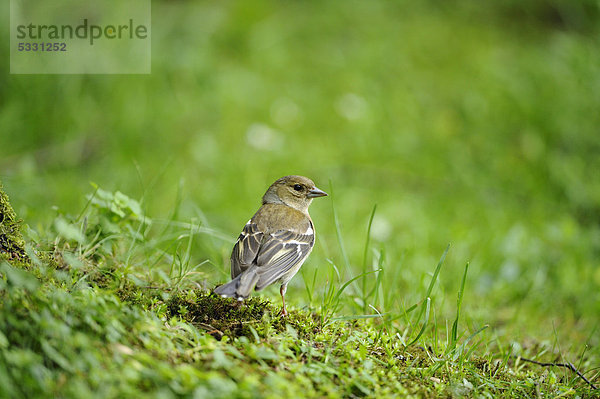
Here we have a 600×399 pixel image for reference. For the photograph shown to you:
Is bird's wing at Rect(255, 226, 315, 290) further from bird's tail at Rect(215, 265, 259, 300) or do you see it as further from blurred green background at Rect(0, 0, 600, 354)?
blurred green background at Rect(0, 0, 600, 354)

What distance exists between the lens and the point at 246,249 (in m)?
3.62

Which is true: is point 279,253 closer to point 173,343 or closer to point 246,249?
point 246,249

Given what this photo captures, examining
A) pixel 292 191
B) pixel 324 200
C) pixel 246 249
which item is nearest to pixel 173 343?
pixel 246 249

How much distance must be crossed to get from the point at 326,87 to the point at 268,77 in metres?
0.98

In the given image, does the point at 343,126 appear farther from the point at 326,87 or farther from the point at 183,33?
the point at 183,33

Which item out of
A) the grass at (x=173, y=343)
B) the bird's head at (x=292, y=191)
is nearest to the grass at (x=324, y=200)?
the grass at (x=173, y=343)

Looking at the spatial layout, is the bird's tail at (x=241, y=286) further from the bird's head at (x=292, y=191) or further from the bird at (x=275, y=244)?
the bird's head at (x=292, y=191)

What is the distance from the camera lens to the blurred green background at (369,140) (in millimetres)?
5504

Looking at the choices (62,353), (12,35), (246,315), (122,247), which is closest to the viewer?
(62,353)

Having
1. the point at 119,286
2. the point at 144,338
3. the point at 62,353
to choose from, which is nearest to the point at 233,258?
the point at 119,286

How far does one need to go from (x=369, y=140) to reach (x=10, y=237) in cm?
557

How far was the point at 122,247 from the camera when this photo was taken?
382cm

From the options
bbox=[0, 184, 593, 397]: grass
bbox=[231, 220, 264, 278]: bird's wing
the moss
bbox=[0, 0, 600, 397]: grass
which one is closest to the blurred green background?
bbox=[0, 0, 600, 397]: grass

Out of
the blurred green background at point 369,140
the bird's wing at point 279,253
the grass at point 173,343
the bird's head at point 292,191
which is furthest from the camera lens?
the blurred green background at point 369,140
